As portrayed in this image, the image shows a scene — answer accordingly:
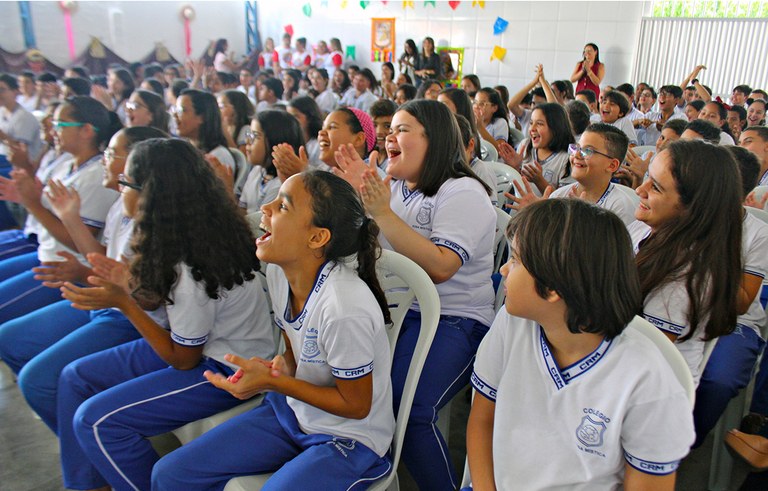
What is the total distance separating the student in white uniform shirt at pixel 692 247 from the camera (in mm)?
1312

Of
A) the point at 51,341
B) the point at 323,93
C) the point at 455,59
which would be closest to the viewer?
the point at 51,341

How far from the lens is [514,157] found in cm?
327

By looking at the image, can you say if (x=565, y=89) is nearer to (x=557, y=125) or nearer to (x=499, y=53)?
(x=557, y=125)

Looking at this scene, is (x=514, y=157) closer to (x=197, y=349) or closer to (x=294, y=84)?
(x=197, y=349)

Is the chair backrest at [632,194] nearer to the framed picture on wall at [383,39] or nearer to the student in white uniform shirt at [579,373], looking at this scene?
the student in white uniform shirt at [579,373]

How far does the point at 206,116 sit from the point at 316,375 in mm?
2190

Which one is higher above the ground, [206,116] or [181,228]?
[206,116]

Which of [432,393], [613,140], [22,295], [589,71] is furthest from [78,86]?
[589,71]

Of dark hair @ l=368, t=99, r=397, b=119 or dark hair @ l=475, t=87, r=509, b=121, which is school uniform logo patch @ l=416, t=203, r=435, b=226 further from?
dark hair @ l=475, t=87, r=509, b=121

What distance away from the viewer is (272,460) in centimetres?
126

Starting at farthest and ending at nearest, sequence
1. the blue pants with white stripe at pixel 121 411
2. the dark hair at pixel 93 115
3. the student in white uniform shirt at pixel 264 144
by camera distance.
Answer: the student in white uniform shirt at pixel 264 144 → the dark hair at pixel 93 115 → the blue pants with white stripe at pixel 121 411

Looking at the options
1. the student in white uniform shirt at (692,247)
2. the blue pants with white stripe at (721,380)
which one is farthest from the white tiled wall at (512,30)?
the student in white uniform shirt at (692,247)

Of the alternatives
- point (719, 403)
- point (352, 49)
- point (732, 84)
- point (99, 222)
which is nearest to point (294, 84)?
point (352, 49)

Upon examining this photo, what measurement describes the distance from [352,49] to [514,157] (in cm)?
793
